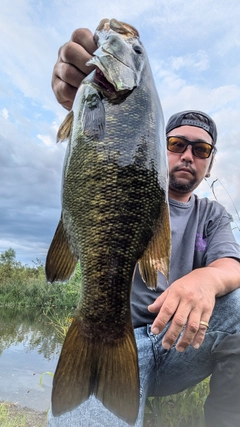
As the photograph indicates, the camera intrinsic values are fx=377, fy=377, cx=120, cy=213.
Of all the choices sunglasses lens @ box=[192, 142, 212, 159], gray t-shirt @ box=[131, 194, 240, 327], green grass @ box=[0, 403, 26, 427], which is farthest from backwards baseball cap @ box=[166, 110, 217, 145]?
green grass @ box=[0, 403, 26, 427]

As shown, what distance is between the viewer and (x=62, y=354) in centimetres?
140

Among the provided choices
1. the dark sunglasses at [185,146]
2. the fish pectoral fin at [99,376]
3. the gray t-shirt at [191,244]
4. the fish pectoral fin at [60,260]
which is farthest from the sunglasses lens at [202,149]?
the fish pectoral fin at [99,376]

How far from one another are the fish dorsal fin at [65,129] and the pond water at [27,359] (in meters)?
5.06

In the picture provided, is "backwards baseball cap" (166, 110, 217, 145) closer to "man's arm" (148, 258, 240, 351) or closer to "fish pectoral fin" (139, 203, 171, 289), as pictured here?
"man's arm" (148, 258, 240, 351)

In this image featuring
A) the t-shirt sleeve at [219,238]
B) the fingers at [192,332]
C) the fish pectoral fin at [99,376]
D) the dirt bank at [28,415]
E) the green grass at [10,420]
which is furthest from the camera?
the dirt bank at [28,415]

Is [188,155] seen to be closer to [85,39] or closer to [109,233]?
[85,39]

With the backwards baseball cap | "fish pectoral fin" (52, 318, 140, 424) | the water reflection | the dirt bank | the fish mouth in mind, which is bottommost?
the water reflection

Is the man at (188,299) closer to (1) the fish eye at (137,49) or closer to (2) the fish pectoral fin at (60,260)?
(1) the fish eye at (137,49)

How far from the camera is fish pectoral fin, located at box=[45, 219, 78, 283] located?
144 cm

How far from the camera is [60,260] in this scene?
57.5 inches

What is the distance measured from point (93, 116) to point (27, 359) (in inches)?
342

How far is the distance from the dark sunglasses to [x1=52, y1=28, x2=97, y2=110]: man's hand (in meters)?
1.38

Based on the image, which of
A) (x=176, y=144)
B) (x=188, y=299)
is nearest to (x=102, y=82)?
(x=188, y=299)

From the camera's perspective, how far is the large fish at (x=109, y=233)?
140 centimetres
